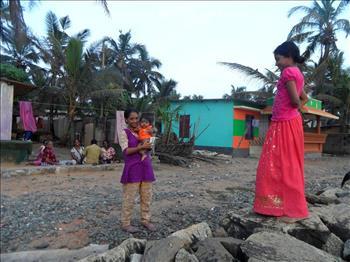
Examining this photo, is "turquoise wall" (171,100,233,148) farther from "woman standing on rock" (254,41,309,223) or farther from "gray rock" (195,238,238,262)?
"gray rock" (195,238,238,262)

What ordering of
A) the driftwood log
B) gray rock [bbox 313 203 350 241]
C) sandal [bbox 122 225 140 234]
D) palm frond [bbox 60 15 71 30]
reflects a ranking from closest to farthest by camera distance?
gray rock [bbox 313 203 350 241] < sandal [bbox 122 225 140 234] < the driftwood log < palm frond [bbox 60 15 71 30]

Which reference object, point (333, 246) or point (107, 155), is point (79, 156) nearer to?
point (107, 155)

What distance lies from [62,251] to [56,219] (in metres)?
1.45

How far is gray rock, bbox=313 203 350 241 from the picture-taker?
3822 mm

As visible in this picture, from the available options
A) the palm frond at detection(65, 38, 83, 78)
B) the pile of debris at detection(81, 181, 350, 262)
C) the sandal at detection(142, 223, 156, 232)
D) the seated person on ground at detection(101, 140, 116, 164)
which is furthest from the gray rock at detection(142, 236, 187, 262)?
the palm frond at detection(65, 38, 83, 78)

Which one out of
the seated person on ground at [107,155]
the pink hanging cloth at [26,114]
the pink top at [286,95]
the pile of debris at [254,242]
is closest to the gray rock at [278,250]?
the pile of debris at [254,242]

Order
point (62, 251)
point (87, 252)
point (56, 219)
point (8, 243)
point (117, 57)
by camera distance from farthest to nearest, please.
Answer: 1. point (117, 57)
2. point (56, 219)
3. point (8, 243)
4. point (62, 251)
5. point (87, 252)

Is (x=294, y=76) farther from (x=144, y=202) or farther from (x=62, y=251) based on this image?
(x=62, y=251)

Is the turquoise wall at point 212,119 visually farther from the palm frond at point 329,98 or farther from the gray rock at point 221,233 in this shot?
the gray rock at point 221,233

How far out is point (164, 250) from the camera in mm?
3127

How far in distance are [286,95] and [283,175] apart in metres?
0.76

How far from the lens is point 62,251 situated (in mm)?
4586

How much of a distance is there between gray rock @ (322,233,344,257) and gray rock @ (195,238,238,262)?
3.18 ft

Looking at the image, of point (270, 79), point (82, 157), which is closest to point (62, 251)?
point (82, 157)
